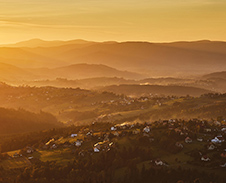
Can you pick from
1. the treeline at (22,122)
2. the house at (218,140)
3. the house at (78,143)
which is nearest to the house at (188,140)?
the house at (218,140)

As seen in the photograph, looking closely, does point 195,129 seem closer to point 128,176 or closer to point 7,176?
point 128,176

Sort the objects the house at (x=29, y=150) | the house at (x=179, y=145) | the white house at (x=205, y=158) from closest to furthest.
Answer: the white house at (x=205, y=158), the house at (x=179, y=145), the house at (x=29, y=150)

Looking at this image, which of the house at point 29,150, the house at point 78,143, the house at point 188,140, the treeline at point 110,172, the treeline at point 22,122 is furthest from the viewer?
the treeline at point 22,122

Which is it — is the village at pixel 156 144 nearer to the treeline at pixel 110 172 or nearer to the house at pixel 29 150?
the house at pixel 29 150

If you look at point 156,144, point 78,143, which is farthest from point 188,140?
point 78,143

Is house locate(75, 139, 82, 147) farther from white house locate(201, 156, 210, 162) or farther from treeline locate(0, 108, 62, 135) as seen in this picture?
treeline locate(0, 108, 62, 135)

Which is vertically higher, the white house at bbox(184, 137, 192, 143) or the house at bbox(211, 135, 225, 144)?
the house at bbox(211, 135, 225, 144)

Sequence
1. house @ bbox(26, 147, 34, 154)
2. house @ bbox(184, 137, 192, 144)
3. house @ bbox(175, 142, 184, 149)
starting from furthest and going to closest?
1. house @ bbox(26, 147, 34, 154)
2. house @ bbox(184, 137, 192, 144)
3. house @ bbox(175, 142, 184, 149)

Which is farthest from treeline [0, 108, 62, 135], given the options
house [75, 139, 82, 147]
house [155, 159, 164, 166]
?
house [155, 159, 164, 166]
